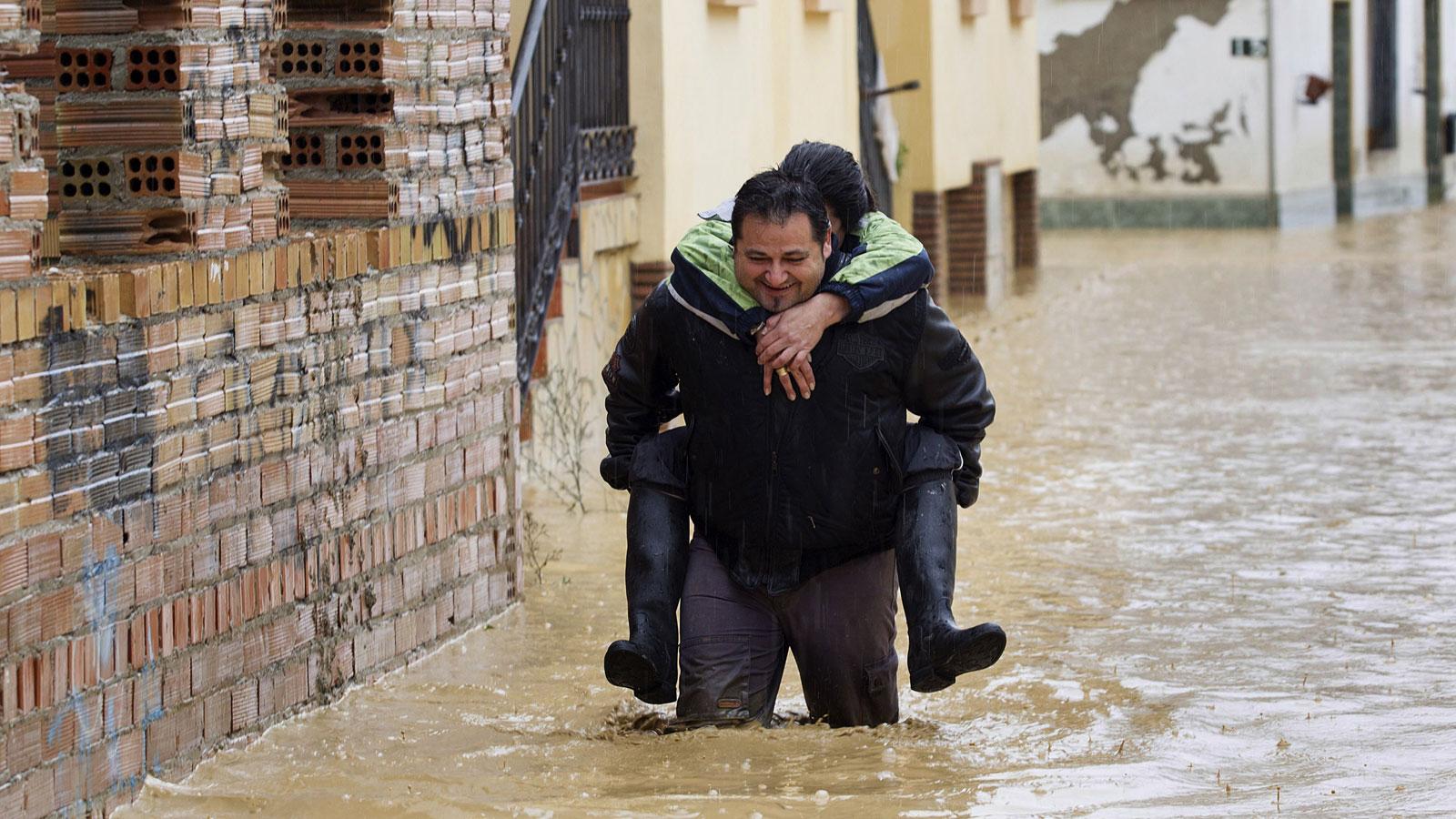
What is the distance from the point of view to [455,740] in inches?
222

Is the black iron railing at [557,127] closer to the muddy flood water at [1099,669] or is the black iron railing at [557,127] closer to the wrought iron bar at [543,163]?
the wrought iron bar at [543,163]

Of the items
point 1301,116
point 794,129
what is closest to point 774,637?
point 794,129

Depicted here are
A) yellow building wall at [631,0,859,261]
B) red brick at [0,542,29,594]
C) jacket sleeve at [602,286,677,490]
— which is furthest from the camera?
yellow building wall at [631,0,859,261]

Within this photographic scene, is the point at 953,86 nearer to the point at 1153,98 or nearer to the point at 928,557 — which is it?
the point at 1153,98

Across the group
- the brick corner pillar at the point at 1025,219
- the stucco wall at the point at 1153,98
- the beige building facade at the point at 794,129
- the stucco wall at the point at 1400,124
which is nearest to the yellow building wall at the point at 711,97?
the beige building facade at the point at 794,129

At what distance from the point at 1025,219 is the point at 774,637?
17748mm

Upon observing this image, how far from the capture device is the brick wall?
4.64 metres

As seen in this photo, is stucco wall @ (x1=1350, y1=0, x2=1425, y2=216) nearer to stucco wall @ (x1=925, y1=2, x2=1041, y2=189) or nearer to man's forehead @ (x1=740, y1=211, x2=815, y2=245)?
stucco wall @ (x1=925, y1=2, x2=1041, y2=189)

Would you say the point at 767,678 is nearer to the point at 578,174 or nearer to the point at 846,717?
the point at 846,717

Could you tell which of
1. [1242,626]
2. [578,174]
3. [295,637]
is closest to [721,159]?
→ [578,174]

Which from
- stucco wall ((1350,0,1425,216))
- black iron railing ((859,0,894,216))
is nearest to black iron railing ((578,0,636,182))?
black iron railing ((859,0,894,216))

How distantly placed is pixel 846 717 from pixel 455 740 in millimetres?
1008

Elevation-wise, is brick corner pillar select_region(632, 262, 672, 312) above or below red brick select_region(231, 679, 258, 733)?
above

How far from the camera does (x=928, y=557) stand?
513 centimetres
